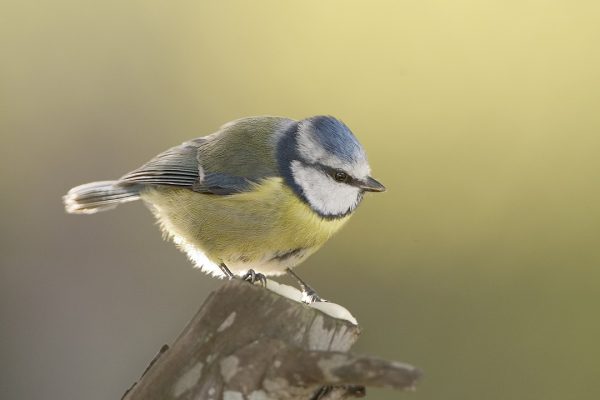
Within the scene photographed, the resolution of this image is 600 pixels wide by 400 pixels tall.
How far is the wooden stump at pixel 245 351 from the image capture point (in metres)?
1.23

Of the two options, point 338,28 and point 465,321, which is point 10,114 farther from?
point 465,321

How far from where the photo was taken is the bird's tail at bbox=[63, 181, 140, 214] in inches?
84.5

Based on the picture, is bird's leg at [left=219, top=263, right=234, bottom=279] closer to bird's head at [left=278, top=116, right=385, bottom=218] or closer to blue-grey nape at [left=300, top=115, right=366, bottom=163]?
bird's head at [left=278, top=116, right=385, bottom=218]

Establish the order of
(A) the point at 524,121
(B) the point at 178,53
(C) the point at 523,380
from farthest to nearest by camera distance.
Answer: (B) the point at 178,53 → (A) the point at 524,121 → (C) the point at 523,380

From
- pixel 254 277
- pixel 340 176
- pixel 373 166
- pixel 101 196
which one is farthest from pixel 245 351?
pixel 373 166

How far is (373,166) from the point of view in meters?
3.34

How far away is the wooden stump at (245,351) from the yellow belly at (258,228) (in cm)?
52

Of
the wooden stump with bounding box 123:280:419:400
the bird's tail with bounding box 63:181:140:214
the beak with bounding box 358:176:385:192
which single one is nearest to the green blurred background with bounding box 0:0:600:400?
the bird's tail with bounding box 63:181:140:214

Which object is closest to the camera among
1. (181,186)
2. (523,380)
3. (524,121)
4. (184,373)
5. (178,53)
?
(184,373)

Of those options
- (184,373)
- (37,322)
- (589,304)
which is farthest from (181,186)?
(589,304)

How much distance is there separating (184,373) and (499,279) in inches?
81.7

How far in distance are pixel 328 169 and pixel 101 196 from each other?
656mm

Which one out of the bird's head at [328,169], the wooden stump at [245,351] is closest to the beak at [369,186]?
the bird's head at [328,169]

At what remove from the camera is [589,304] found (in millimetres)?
3066
